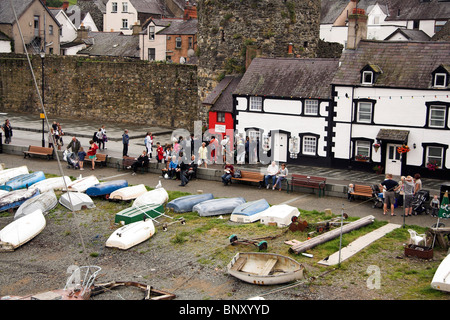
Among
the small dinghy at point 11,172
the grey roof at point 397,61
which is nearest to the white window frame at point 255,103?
the grey roof at point 397,61

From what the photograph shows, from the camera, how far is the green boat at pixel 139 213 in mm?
19375

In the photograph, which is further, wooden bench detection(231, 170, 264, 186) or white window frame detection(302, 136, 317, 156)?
white window frame detection(302, 136, 317, 156)

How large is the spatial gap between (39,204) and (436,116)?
585 inches

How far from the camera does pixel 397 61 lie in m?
25.6

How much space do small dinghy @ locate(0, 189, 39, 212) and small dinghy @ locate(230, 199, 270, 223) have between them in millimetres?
7499

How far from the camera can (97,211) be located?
21.1 metres

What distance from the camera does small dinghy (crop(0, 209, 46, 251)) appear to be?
17.9 meters

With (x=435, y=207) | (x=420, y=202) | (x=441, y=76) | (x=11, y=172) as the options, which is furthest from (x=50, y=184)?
(x=441, y=76)

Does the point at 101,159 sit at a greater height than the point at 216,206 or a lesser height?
greater

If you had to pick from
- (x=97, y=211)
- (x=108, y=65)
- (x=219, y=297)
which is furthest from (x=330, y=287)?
(x=108, y=65)

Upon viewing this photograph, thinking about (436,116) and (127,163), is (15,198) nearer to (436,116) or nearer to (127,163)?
(127,163)

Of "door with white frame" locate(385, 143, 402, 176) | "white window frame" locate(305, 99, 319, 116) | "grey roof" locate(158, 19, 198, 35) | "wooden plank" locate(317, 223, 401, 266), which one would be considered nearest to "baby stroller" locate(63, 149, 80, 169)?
"white window frame" locate(305, 99, 319, 116)

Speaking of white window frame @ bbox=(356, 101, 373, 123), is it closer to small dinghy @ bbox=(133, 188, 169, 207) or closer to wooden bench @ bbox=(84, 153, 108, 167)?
small dinghy @ bbox=(133, 188, 169, 207)

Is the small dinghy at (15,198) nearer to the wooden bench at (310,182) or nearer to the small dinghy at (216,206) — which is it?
the small dinghy at (216,206)
